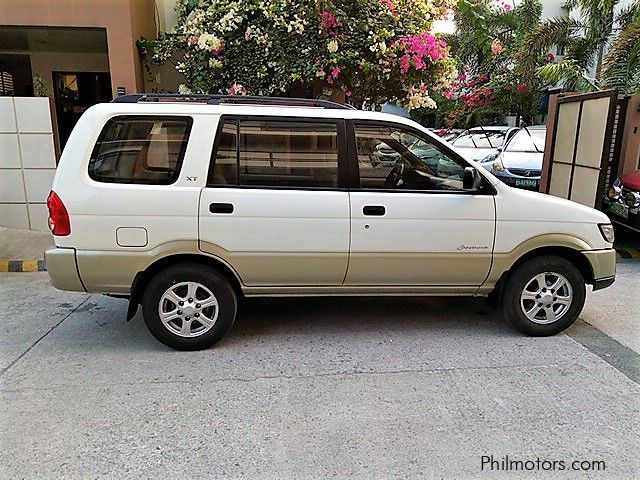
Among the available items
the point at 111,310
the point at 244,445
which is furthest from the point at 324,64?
the point at 244,445

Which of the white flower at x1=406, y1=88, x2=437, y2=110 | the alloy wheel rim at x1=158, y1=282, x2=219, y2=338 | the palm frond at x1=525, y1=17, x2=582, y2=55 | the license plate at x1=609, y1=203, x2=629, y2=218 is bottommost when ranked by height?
the alloy wheel rim at x1=158, y1=282, x2=219, y2=338

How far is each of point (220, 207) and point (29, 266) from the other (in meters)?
3.80

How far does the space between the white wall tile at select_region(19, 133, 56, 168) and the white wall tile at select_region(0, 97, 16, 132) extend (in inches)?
6.9

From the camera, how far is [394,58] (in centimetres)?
706

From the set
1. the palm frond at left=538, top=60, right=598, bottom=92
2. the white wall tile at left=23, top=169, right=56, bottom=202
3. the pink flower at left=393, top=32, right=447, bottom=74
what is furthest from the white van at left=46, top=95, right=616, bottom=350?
the palm frond at left=538, top=60, right=598, bottom=92

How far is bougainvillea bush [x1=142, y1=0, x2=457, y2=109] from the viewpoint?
6918 mm

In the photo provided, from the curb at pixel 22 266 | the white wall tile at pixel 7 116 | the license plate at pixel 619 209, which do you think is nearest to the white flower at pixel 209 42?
the white wall tile at pixel 7 116

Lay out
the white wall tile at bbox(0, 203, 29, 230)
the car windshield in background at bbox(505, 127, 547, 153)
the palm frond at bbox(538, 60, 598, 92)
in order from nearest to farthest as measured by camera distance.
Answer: the white wall tile at bbox(0, 203, 29, 230) → the car windshield in background at bbox(505, 127, 547, 153) → the palm frond at bbox(538, 60, 598, 92)

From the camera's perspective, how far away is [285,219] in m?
3.83

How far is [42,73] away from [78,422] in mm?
10749

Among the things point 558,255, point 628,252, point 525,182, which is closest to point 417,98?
point 525,182

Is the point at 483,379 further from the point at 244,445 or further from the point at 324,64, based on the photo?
the point at 324,64

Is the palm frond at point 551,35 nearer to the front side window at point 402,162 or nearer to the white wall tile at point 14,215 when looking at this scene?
the front side window at point 402,162

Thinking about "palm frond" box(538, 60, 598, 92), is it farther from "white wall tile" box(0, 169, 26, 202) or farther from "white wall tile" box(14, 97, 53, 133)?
"white wall tile" box(0, 169, 26, 202)
